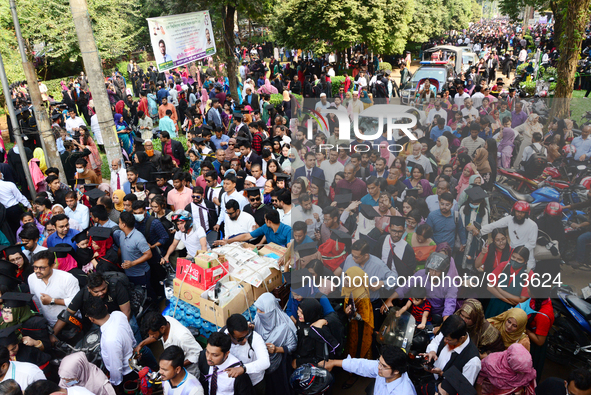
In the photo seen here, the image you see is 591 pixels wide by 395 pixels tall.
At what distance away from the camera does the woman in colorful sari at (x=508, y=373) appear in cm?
323

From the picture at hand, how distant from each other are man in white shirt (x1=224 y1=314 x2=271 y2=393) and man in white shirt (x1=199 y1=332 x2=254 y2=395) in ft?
0.23

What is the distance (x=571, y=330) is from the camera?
13.9ft

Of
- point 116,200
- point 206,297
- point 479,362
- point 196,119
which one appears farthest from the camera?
point 196,119

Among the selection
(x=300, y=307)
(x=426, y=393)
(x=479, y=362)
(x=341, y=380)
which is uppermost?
(x=300, y=307)

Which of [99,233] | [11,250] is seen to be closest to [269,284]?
[99,233]

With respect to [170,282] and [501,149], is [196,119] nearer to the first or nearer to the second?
[170,282]

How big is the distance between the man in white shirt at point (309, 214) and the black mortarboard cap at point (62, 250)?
2627mm

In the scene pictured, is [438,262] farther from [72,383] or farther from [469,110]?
[469,110]

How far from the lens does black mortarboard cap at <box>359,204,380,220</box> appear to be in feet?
18.3

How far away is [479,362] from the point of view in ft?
11.0

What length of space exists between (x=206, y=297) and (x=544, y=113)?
9.91 meters

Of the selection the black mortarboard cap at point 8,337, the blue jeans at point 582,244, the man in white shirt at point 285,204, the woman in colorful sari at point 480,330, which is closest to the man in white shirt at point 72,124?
the man in white shirt at point 285,204

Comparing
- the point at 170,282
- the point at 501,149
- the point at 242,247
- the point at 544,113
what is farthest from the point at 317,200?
the point at 544,113

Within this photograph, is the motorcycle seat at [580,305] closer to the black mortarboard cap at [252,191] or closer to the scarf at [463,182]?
the scarf at [463,182]
